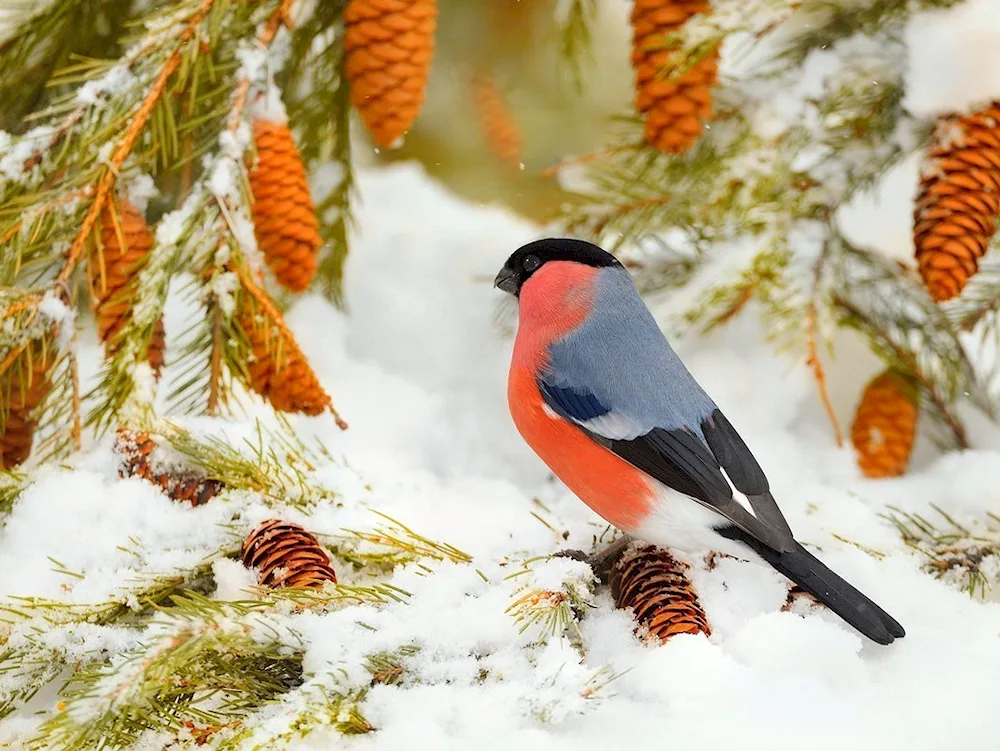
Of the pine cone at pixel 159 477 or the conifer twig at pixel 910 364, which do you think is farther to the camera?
the conifer twig at pixel 910 364

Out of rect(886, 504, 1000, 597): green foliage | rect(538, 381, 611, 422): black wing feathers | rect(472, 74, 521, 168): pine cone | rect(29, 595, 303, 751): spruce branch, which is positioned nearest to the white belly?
rect(538, 381, 611, 422): black wing feathers

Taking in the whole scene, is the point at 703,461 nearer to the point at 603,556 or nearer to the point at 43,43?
the point at 603,556

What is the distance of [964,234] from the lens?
1.16 m

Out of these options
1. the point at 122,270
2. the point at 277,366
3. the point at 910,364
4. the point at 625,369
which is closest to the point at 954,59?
the point at 910,364

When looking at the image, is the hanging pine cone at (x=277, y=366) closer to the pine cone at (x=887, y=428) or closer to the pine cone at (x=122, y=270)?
the pine cone at (x=122, y=270)

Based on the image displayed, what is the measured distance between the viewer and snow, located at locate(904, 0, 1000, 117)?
1221 mm

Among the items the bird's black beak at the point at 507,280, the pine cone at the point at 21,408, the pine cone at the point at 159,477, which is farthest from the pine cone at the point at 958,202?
the pine cone at the point at 21,408

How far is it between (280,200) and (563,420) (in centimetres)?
44

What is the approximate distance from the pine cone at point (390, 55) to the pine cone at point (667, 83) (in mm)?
267

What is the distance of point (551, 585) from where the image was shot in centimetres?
86

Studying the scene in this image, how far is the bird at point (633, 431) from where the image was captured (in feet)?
3.10

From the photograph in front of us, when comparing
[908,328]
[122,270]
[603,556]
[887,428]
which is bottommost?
[887,428]

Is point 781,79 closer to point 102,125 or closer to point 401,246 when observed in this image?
point 401,246

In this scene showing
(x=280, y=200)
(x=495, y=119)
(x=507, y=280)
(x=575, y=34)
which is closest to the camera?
(x=280, y=200)
